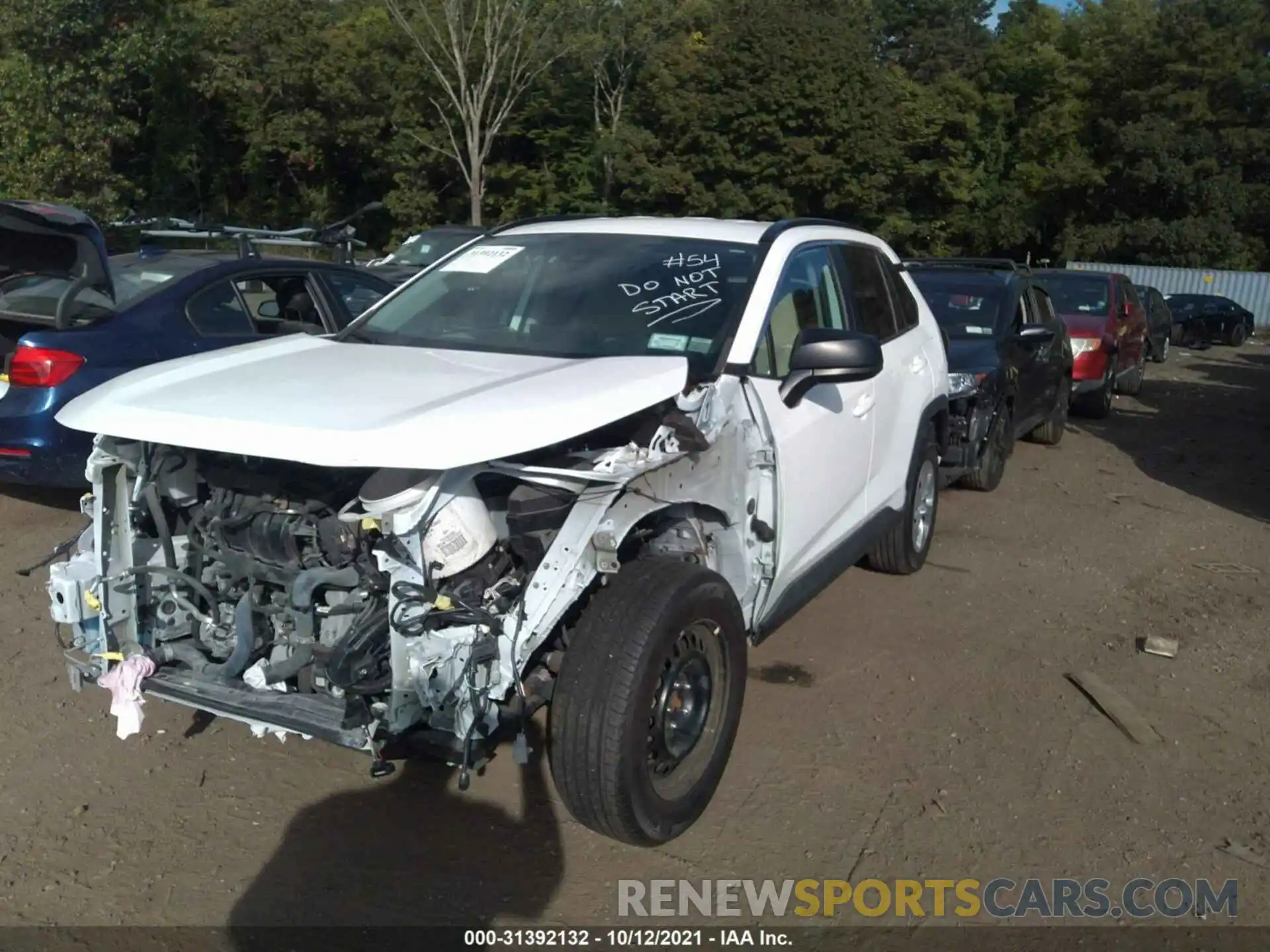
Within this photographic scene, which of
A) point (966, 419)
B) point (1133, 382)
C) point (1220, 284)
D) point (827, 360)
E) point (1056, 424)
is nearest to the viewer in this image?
point (827, 360)

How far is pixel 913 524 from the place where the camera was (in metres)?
6.32

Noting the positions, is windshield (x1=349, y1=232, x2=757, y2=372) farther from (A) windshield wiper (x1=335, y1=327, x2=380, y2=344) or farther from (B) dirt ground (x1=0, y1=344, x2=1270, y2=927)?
(B) dirt ground (x1=0, y1=344, x2=1270, y2=927)

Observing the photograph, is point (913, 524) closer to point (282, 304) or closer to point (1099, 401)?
point (282, 304)

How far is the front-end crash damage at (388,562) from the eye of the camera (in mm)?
3318

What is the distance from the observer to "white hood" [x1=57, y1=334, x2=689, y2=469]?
3.14 m

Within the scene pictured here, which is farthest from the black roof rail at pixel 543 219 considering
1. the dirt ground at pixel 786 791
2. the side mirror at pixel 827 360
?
the dirt ground at pixel 786 791

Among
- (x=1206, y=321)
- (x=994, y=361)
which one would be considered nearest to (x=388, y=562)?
(x=994, y=361)

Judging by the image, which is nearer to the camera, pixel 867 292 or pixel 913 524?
pixel 867 292

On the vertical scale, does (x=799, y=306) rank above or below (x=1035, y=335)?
above

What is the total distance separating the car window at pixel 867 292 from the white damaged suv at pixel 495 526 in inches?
31.3

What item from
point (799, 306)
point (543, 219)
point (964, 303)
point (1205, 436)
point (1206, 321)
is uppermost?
point (543, 219)

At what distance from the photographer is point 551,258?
16.4 ft

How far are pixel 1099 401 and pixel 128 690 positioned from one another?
11195 mm

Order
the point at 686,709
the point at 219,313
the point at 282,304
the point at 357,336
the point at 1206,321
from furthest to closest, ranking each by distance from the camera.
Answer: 1. the point at 1206,321
2. the point at 282,304
3. the point at 219,313
4. the point at 357,336
5. the point at 686,709
